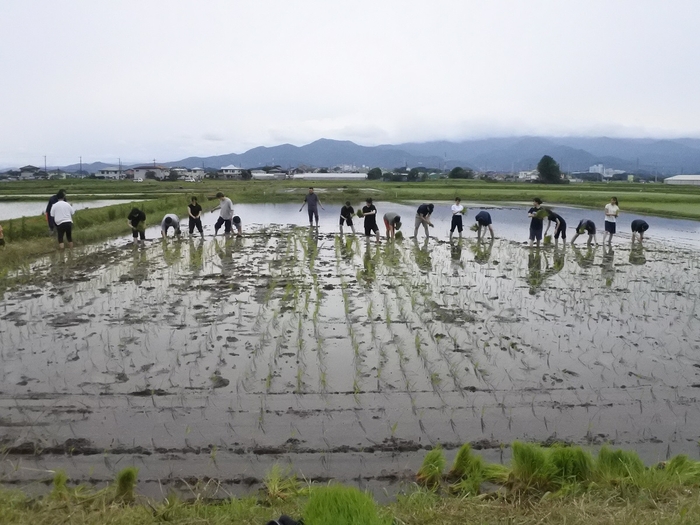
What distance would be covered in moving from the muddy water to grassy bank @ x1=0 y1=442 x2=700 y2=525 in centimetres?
35

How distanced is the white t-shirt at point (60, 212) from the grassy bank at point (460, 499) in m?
10.8

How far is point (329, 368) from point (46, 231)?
12.5 meters

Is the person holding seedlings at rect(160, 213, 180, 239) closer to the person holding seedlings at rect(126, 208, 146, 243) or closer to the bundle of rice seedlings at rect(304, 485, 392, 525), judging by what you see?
the person holding seedlings at rect(126, 208, 146, 243)

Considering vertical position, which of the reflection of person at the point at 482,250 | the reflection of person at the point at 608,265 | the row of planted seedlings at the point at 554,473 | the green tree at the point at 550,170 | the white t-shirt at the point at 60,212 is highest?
the green tree at the point at 550,170

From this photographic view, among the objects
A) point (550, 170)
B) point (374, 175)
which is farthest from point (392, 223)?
point (374, 175)

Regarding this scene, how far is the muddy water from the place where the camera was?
4.18 m

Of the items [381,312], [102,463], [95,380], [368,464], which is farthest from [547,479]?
[381,312]

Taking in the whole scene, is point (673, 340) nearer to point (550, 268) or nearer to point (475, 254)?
point (550, 268)

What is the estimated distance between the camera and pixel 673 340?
6812mm

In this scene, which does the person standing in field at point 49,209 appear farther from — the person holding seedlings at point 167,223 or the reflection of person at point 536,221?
the reflection of person at point 536,221

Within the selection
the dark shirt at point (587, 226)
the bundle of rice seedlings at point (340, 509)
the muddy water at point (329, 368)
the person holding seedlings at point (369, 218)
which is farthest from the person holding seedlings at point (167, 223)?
the bundle of rice seedlings at point (340, 509)

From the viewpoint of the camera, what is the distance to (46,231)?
15.5 m

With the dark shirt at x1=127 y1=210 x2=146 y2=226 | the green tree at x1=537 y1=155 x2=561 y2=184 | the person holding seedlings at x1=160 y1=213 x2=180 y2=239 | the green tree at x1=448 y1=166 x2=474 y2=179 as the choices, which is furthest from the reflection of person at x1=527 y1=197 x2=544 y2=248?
the green tree at x1=448 y1=166 x2=474 y2=179

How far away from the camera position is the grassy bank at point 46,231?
1266 centimetres
